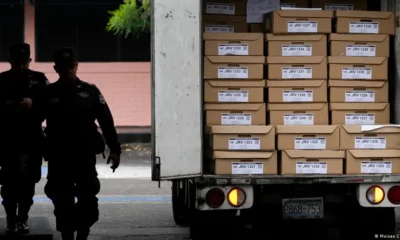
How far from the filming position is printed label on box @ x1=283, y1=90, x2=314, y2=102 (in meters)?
7.69

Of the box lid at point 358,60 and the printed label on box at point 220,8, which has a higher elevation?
the printed label on box at point 220,8

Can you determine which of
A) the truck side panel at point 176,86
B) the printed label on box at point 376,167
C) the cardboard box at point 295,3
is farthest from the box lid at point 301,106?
the cardboard box at point 295,3

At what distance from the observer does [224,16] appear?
804cm

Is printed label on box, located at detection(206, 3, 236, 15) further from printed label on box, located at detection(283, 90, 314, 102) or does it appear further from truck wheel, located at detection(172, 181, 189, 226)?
truck wheel, located at detection(172, 181, 189, 226)

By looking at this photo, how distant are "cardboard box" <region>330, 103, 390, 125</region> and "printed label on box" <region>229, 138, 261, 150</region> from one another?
2.68 ft

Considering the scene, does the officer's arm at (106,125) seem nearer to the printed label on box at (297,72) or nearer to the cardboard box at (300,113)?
the cardboard box at (300,113)

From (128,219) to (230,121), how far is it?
10.7 ft

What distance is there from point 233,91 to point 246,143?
20.2 inches

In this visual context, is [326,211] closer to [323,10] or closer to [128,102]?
[323,10]

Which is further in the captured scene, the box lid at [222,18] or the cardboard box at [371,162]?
the box lid at [222,18]

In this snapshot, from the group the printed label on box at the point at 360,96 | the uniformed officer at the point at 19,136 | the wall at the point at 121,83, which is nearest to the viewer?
the printed label on box at the point at 360,96

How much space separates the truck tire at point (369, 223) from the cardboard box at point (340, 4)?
2.08 metres

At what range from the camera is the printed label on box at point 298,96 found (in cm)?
769

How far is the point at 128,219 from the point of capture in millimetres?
10344
